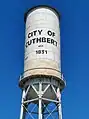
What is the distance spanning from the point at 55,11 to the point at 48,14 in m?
1.28

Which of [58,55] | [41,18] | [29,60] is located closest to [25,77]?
[29,60]

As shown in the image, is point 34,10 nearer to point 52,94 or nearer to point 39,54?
point 39,54

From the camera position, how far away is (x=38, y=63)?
36.4 meters

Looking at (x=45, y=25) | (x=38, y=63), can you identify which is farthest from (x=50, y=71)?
(x=45, y=25)

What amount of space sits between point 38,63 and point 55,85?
291 cm

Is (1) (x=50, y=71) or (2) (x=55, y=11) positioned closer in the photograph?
(1) (x=50, y=71)

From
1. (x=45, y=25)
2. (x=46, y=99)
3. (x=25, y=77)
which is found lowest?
(x=46, y=99)

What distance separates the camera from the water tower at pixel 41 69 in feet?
119

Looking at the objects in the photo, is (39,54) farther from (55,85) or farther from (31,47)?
(55,85)

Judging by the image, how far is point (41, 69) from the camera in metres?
36.2

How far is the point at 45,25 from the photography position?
125 ft

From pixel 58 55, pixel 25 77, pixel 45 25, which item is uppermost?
pixel 45 25

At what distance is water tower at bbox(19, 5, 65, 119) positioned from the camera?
119 ft

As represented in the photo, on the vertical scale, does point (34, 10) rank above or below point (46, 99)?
above
